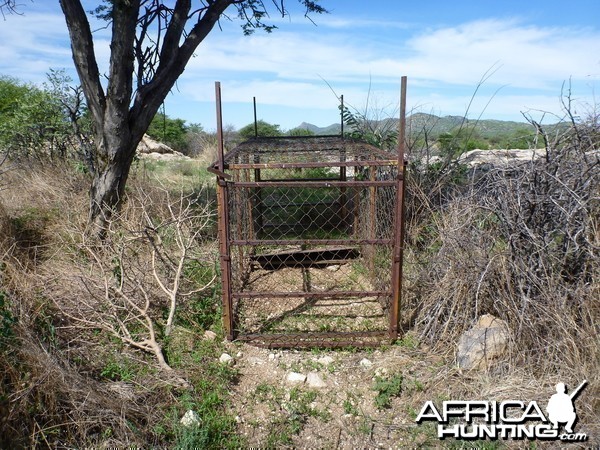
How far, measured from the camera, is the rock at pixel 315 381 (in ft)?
10.1

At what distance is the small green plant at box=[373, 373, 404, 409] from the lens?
9.36ft

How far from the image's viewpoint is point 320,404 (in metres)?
2.90

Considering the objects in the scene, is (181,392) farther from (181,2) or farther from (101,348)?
(181,2)

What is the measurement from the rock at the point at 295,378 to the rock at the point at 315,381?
0.12 feet

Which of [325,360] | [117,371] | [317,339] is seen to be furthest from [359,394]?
[117,371]

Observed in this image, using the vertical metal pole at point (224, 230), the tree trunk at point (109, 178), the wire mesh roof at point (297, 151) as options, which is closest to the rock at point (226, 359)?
the vertical metal pole at point (224, 230)

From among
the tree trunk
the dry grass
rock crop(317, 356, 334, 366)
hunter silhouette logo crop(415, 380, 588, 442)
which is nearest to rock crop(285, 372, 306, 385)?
the dry grass

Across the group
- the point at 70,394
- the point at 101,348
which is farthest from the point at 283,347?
the point at 70,394

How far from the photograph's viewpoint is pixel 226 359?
130 inches

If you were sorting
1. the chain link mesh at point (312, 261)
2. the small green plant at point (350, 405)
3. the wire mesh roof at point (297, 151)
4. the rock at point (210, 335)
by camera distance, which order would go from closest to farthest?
1. the small green plant at point (350, 405)
2. the chain link mesh at point (312, 261)
3. the rock at point (210, 335)
4. the wire mesh roof at point (297, 151)

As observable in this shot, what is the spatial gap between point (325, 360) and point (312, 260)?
2.09 meters

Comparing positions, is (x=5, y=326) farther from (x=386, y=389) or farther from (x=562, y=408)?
(x=562, y=408)

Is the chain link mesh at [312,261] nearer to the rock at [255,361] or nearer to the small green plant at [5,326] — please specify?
the rock at [255,361]

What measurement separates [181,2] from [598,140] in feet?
15.9
